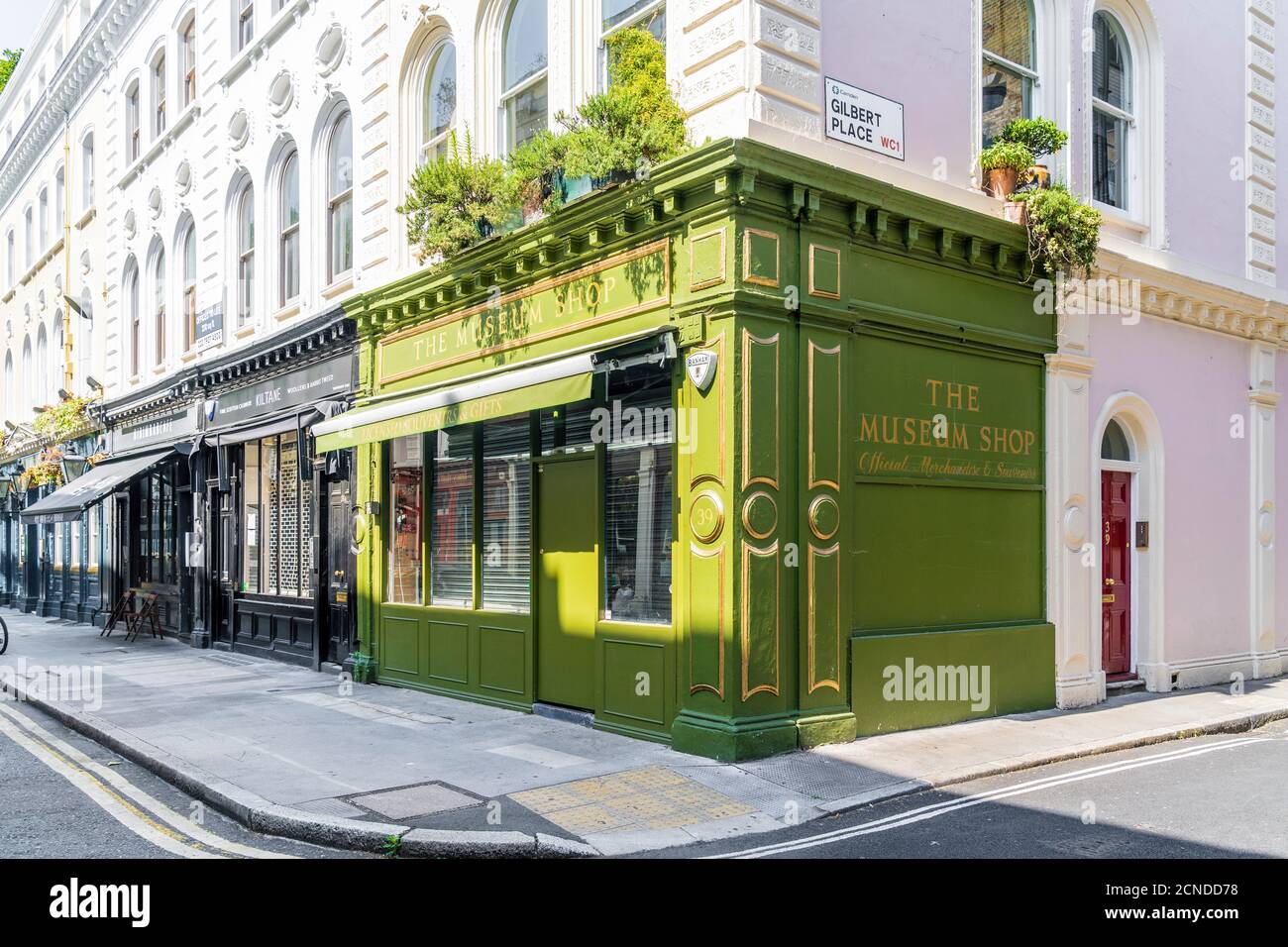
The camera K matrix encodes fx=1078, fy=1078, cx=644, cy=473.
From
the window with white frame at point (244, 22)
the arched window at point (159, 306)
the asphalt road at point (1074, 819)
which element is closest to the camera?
the asphalt road at point (1074, 819)

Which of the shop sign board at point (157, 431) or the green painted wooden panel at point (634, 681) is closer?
the green painted wooden panel at point (634, 681)

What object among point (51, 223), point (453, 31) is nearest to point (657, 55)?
point (453, 31)

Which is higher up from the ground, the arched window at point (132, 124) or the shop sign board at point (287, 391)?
the arched window at point (132, 124)

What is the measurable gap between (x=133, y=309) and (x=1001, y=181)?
1857 cm

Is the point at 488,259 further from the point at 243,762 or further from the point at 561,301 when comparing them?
the point at 243,762

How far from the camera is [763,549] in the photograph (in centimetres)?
849

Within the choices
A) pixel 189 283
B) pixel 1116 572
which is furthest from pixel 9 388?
pixel 1116 572

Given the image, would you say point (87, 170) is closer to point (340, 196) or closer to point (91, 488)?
point (91, 488)

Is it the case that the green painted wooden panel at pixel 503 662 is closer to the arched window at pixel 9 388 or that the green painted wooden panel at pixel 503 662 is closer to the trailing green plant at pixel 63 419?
the trailing green plant at pixel 63 419

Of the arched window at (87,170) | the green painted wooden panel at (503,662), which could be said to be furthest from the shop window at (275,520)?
the arched window at (87,170)

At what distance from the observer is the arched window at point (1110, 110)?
481 inches

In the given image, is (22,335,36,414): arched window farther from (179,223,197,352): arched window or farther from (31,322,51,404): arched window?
(179,223,197,352): arched window

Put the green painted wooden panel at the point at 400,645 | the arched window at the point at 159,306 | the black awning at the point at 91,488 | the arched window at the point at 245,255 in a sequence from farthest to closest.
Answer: the arched window at the point at 159,306 < the black awning at the point at 91,488 < the arched window at the point at 245,255 < the green painted wooden panel at the point at 400,645

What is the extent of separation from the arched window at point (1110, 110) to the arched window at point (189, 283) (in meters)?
15.1
